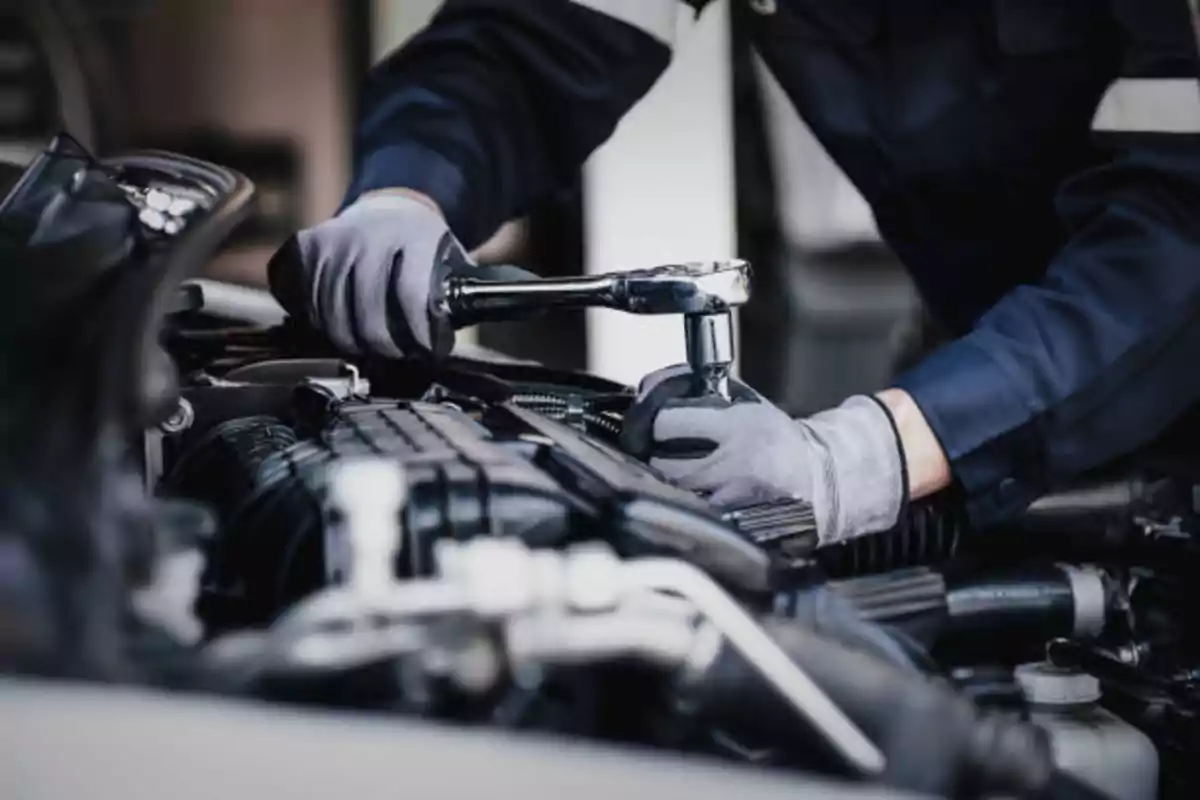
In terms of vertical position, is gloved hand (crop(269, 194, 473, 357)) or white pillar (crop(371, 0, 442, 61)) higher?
white pillar (crop(371, 0, 442, 61))

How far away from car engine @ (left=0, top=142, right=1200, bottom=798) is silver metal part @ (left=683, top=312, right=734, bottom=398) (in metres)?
0.06

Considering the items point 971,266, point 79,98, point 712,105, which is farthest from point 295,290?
point 971,266

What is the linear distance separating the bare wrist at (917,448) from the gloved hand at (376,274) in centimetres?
25

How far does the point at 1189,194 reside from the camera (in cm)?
76

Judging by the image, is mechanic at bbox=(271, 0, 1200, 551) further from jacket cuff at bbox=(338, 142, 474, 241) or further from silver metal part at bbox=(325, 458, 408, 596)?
silver metal part at bbox=(325, 458, 408, 596)

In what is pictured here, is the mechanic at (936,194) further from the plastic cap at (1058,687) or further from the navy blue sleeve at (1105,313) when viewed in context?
the plastic cap at (1058,687)

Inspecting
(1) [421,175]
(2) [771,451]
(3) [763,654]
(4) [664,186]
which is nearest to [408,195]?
(1) [421,175]

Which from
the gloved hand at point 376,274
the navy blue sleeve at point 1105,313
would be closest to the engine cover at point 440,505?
the gloved hand at point 376,274

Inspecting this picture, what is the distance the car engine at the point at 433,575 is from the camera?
0.51 metres

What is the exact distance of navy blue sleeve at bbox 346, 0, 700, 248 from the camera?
30.6 inches

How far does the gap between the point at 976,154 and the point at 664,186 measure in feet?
0.64

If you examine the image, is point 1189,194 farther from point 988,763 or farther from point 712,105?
point 988,763

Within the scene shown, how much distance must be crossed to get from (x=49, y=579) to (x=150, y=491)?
0.07 meters

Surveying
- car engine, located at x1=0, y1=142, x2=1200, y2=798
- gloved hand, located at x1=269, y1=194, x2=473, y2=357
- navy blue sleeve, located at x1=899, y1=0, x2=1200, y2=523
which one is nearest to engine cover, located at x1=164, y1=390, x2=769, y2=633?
car engine, located at x1=0, y1=142, x2=1200, y2=798
